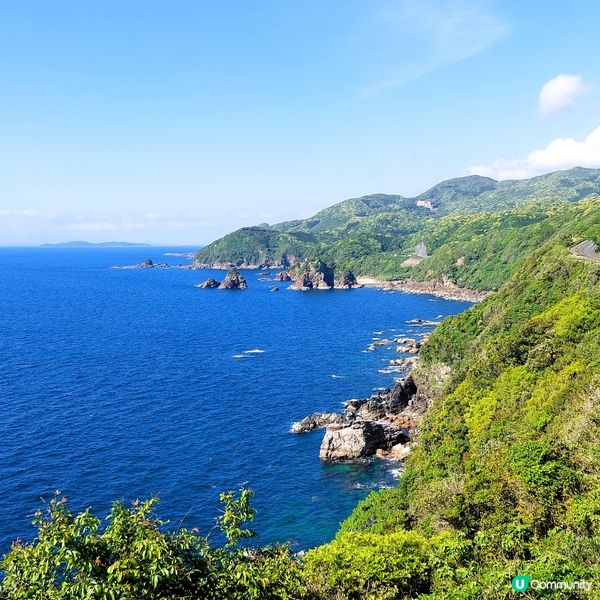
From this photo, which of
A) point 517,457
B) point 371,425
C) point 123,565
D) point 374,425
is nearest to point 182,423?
point 371,425

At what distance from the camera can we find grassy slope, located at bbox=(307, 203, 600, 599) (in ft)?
95.6

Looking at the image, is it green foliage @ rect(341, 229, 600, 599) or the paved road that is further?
the paved road

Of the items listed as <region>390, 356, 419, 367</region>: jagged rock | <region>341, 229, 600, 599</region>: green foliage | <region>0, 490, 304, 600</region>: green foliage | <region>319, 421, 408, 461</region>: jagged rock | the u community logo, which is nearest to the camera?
<region>0, 490, 304, 600</region>: green foliage

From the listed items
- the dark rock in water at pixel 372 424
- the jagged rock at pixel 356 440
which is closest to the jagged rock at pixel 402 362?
the dark rock in water at pixel 372 424

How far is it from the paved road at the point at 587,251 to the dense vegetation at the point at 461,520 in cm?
592

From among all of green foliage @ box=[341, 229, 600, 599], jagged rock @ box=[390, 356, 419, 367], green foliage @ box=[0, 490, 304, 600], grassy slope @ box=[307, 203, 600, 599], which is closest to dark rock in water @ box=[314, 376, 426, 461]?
grassy slope @ box=[307, 203, 600, 599]

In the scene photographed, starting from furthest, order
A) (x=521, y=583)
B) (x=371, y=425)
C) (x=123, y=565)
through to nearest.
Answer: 1. (x=371, y=425)
2. (x=521, y=583)
3. (x=123, y=565)

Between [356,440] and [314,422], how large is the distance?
1285 centimetres

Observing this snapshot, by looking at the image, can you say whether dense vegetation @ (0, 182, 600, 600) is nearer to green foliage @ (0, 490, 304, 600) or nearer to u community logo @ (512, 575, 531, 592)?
green foliage @ (0, 490, 304, 600)

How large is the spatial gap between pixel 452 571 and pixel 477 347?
234ft

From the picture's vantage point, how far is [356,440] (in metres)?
83.4

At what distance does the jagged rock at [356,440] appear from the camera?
82.7 metres

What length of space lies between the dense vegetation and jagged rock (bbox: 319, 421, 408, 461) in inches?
428

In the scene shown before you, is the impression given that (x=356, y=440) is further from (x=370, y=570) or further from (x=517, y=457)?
(x=370, y=570)
